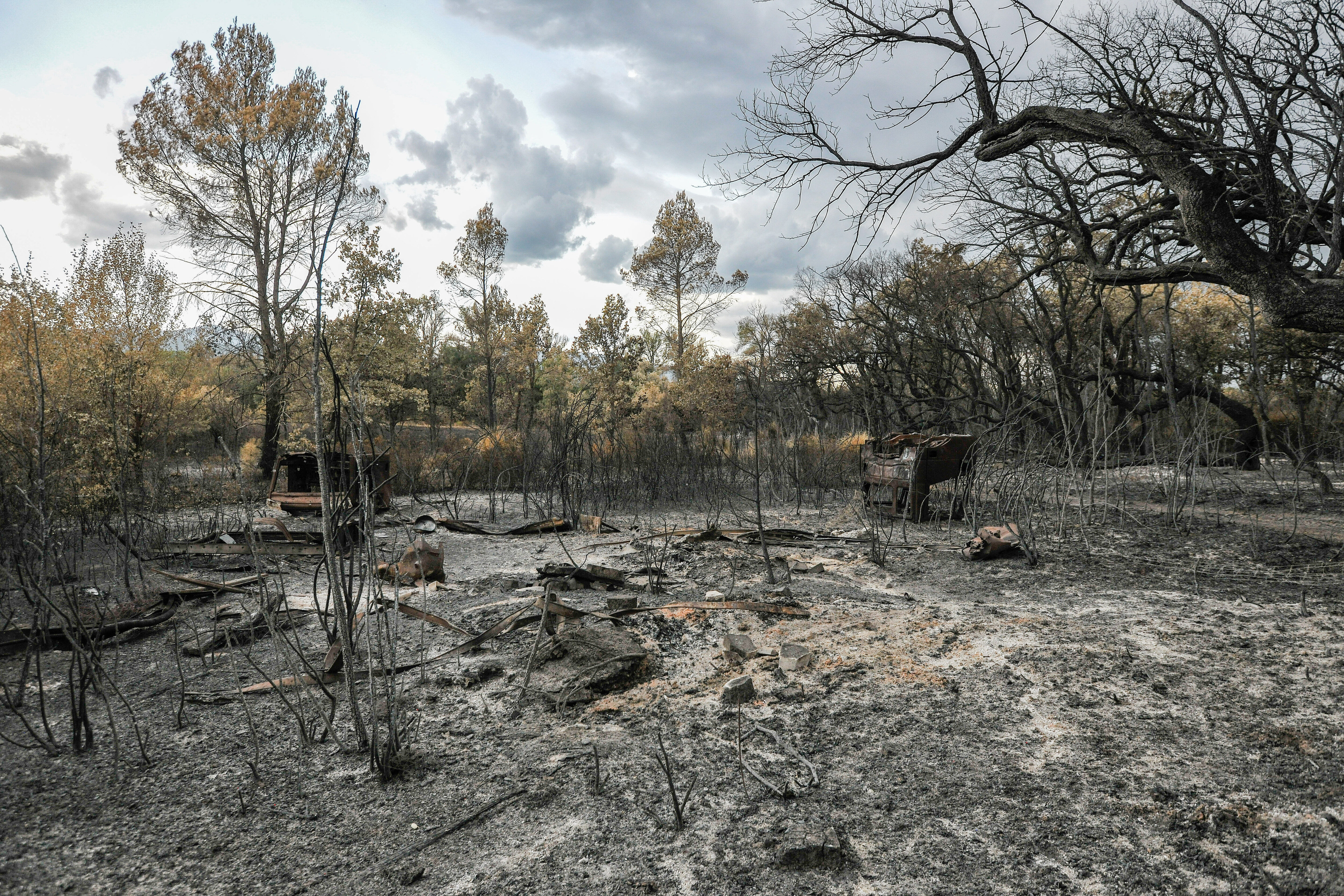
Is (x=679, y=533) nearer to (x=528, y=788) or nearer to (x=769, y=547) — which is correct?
(x=769, y=547)

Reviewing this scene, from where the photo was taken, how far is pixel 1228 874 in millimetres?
1592

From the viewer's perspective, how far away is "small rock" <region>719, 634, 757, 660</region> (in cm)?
309

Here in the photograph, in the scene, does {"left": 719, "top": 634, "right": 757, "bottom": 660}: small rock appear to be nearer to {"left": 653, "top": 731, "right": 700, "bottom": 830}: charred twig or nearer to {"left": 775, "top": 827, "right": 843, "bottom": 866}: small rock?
{"left": 653, "top": 731, "right": 700, "bottom": 830}: charred twig

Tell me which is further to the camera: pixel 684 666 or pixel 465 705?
pixel 684 666

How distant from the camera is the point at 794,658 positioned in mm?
2988

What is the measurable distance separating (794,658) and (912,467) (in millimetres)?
4900

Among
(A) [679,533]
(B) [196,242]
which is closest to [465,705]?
(A) [679,533]

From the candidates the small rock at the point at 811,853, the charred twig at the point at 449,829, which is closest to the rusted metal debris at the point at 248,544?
the charred twig at the point at 449,829

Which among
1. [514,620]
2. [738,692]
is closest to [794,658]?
[738,692]

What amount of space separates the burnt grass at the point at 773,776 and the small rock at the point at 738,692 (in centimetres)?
6

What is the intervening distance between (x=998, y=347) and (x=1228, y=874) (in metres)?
17.1

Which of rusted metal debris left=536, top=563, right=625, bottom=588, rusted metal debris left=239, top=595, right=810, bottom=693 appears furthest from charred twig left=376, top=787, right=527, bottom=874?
rusted metal debris left=536, top=563, right=625, bottom=588

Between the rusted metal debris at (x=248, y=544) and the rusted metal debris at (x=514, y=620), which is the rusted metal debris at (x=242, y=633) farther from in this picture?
the rusted metal debris at (x=248, y=544)

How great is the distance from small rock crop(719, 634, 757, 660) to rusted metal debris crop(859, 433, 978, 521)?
3938 millimetres
